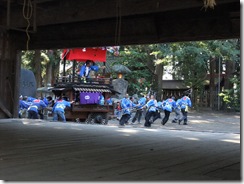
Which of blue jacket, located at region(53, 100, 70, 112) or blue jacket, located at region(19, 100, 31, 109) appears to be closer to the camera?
blue jacket, located at region(53, 100, 70, 112)

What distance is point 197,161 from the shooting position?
21.7ft

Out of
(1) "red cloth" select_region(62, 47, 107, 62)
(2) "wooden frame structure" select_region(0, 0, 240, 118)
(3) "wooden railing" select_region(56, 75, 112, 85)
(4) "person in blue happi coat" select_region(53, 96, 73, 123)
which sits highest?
(1) "red cloth" select_region(62, 47, 107, 62)

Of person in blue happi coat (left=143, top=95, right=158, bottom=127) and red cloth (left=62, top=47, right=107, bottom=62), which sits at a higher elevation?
red cloth (left=62, top=47, right=107, bottom=62)

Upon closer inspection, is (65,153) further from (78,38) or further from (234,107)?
(234,107)

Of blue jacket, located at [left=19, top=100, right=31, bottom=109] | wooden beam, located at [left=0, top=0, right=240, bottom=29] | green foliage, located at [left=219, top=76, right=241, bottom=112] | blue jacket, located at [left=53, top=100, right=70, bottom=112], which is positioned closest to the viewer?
wooden beam, located at [left=0, top=0, right=240, bottom=29]

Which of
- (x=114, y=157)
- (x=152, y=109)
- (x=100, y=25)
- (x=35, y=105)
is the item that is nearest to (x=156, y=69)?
(x=152, y=109)

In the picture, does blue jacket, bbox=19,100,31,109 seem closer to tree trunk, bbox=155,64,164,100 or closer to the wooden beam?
the wooden beam

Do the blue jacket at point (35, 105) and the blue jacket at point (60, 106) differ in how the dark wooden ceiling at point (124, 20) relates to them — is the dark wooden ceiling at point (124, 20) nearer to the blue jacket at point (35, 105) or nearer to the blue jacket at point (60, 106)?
the blue jacket at point (60, 106)

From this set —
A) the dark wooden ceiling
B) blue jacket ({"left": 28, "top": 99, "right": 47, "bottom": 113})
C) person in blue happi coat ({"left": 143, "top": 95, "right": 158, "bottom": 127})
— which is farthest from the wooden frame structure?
person in blue happi coat ({"left": 143, "top": 95, "right": 158, "bottom": 127})

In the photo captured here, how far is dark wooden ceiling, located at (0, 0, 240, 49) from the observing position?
8344 millimetres

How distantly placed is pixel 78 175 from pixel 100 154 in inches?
74.1

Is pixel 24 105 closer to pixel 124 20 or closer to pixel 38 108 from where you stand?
pixel 38 108

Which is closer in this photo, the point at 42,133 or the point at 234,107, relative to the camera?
the point at 42,133

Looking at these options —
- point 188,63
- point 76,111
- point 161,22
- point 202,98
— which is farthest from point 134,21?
point 202,98
